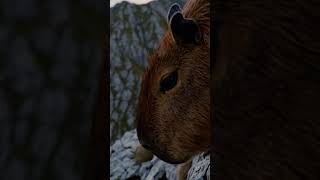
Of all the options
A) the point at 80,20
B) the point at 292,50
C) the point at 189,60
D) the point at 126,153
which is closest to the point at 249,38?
the point at 292,50

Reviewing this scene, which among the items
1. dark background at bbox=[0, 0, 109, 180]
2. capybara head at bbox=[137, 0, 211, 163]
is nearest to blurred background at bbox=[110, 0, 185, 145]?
capybara head at bbox=[137, 0, 211, 163]

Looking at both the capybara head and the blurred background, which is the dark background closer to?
the capybara head

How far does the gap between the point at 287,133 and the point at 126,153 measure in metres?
12.7

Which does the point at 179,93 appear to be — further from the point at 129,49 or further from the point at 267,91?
the point at 129,49

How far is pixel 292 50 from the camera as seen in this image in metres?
1.13

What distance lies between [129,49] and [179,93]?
63.4m

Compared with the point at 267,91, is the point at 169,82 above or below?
below

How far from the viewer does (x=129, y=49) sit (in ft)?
224

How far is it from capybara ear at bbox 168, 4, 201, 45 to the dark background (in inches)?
151

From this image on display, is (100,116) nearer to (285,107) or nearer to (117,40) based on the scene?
(285,107)

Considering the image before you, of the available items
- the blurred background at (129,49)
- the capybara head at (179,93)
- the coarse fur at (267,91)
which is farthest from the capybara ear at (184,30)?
the blurred background at (129,49)

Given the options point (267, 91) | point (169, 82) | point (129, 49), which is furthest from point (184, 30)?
point (129, 49)

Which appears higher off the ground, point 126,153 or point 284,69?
point 284,69

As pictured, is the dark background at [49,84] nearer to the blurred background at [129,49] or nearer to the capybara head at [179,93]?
the capybara head at [179,93]
